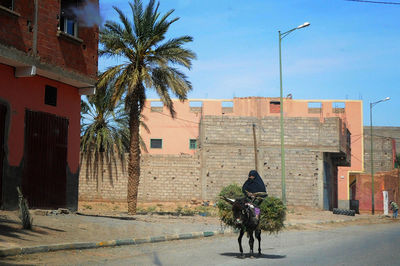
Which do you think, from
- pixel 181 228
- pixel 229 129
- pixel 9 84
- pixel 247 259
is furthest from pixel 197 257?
pixel 229 129

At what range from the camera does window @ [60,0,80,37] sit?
740 inches

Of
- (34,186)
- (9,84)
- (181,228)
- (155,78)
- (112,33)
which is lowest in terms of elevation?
(181,228)

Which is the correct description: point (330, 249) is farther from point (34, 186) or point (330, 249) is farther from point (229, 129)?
point (229, 129)

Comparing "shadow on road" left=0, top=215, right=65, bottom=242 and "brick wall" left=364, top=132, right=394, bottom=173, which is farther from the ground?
"brick wall" left=364, top=132, right=394, bottom=173

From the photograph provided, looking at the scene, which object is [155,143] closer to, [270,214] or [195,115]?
[195,115]

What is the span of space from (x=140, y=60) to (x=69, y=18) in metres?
7.54

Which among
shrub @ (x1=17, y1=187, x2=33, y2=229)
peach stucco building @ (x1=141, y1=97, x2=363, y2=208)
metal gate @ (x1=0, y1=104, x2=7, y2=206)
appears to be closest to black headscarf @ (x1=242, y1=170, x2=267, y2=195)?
shrub @ (x1=17, y1=187, x2=33, y2=229)

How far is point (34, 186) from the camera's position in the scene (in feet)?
57.9

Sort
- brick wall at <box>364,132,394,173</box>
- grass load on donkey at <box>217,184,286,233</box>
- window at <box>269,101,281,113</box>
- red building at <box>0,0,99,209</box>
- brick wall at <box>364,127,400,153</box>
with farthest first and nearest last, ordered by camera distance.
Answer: brick wall at <box>364,127,400,153</box> → brick wall at <box>364,132,394,173</box> → window at <box>269,101,281,113</box> → red building at <box>0,0,99,209</box> → grass load on donkey at <box>217,184,286,233</box>

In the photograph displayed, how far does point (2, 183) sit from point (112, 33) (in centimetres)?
1223

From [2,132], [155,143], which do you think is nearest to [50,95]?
[2,132]

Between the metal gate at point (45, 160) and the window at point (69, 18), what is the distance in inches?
133

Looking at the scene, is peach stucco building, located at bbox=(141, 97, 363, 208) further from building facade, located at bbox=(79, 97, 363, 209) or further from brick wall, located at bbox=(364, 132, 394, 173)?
building facade, located at bbox=(79, 97, 363, 209)

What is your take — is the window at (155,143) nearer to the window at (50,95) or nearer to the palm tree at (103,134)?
the palm tree at (103,134)
